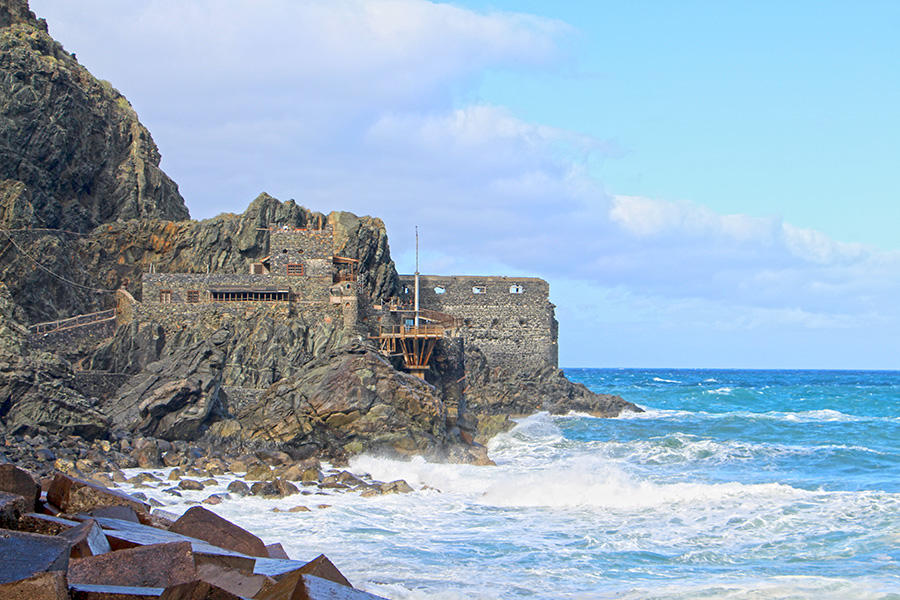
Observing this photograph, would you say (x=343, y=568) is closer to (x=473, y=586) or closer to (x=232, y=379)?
(x=473, y=586)

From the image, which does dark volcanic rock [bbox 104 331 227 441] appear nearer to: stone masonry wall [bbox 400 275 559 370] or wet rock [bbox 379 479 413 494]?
wet rock [bbox 379 479 413 494]

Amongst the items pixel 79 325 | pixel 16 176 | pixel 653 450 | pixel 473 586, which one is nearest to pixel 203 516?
pixel 473 586

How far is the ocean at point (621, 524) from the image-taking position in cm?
1464

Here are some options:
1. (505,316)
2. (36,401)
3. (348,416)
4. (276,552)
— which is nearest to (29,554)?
(276,552)

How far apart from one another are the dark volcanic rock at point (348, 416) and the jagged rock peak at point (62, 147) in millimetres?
17240

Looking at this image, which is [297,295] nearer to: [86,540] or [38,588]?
[86,540]

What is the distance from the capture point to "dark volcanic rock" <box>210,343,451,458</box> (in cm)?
2864

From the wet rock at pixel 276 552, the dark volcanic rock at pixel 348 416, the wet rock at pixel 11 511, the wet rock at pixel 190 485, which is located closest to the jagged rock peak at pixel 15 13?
the dark volcanic rock at pixel 348 416

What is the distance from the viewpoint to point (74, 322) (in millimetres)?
37500

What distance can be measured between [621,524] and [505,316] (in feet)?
123

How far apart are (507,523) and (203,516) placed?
961 centimetres

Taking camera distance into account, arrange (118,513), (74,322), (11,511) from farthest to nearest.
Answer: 1. (74,322)
2. (118,513)
3. (11,511)

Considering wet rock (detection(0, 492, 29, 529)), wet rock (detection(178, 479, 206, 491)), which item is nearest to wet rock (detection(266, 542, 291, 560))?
wet rock (detection(0, 492, 29, 529))

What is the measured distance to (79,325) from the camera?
1454 inches
